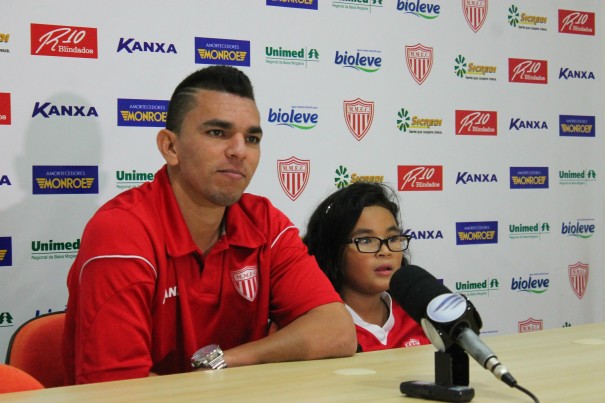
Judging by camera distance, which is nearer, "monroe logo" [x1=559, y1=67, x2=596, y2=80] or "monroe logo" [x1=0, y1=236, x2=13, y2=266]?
"monroe logo" [x1=0, y1=236, x2=13, y2=266]

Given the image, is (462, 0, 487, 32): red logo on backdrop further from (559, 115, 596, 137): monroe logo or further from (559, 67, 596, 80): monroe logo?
(559, 115, 596, 137): monroe logo

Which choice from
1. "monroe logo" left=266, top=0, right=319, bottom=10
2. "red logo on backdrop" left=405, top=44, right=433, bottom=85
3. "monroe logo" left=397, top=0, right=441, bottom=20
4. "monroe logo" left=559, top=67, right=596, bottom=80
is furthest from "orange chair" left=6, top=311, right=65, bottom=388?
"monroe logo" left=559, top=67, right=596, bottom=80

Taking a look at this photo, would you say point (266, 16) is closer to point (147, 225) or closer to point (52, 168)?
point (52, 168)

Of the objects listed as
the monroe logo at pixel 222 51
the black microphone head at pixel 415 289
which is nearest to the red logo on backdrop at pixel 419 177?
the monroe logo at pixel 222 51

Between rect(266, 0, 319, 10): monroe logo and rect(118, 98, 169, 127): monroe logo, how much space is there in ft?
2.23

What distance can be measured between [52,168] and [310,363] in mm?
1531

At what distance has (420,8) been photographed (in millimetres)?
3859

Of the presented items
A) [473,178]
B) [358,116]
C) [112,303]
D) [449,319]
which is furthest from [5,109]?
[473,178]

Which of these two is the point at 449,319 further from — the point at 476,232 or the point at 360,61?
the point at 476,232

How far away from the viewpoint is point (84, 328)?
1.94 meters

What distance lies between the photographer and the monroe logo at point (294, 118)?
343cm

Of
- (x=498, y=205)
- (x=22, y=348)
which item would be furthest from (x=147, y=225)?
(x=498, y=205)

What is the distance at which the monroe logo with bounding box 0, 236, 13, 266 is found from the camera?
2869 millimetres

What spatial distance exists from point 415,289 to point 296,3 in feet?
7.87
